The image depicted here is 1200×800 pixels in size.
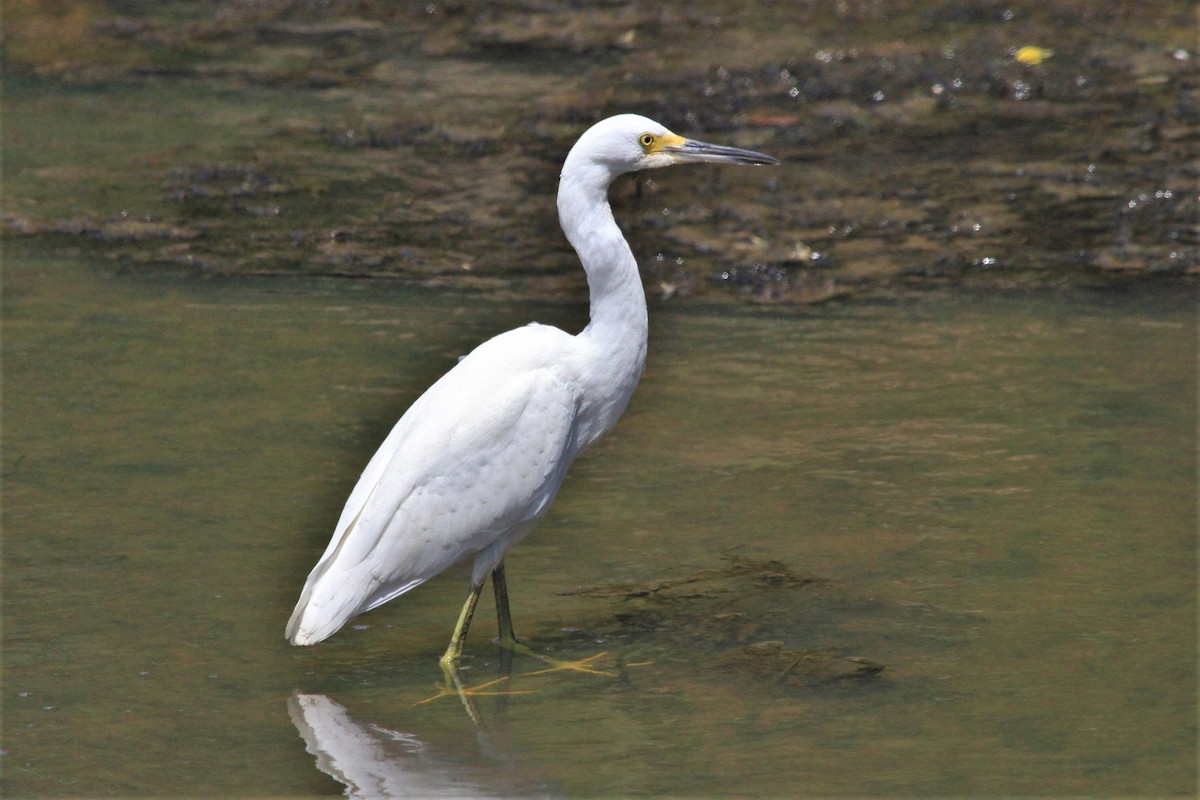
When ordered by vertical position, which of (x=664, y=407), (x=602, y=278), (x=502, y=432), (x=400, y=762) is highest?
(x=602, y=278)

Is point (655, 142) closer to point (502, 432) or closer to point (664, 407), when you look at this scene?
point (502, 432)

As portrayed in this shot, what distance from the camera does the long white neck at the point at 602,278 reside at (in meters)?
5.04

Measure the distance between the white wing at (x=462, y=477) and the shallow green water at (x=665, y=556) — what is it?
0.37 meters

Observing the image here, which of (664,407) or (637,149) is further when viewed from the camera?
(664,407)

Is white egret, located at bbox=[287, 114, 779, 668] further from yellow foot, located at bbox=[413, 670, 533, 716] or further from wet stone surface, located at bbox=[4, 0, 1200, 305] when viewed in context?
wet stone surface, located at bbox=[4, 0, 1200, 305]

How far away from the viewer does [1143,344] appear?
24.4 feet

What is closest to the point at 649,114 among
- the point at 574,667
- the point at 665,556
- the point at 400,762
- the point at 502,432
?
the point at 665,556

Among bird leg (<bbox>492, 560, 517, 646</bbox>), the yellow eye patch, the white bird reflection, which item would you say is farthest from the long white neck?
the white bird reflection

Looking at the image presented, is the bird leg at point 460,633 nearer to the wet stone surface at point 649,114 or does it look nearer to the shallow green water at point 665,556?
the shallow green water at point 665,556

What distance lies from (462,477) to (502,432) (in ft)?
0.62

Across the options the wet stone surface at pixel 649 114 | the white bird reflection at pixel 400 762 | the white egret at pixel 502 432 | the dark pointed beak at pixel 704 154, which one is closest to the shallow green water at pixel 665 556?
the white bird reflection at pixel 400 762

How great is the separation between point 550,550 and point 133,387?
240cm

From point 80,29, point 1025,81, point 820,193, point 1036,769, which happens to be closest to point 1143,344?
point 820,193

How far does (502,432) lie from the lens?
4973 millimetres
